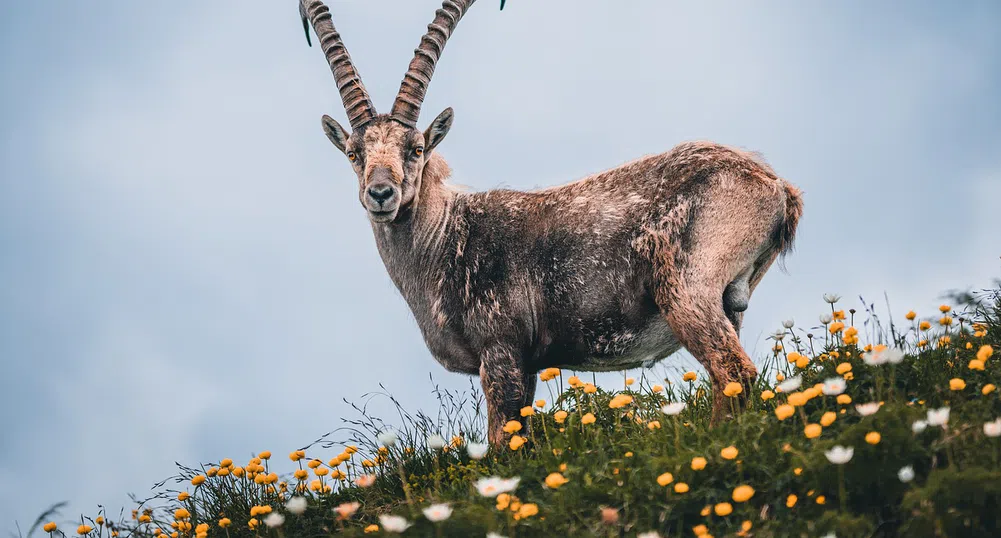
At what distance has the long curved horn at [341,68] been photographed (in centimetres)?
845

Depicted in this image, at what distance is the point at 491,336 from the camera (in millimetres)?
7660

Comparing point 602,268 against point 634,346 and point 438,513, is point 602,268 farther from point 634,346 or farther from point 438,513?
point 438,513

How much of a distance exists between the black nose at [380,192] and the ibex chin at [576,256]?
11 millimetres

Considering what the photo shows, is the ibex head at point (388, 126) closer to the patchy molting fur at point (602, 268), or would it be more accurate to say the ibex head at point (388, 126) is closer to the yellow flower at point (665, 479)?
the patchy molting fur at point (602, 268)

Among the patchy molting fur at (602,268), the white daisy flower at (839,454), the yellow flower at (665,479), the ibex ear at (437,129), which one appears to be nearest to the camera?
the white daisy flower at (839,454)

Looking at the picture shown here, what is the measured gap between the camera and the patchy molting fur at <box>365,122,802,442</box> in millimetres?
7262

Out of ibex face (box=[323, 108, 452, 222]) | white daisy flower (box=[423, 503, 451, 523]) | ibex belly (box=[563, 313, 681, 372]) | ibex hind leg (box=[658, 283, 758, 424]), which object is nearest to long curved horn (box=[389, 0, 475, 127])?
ibex face (box=[323, 108, 452, 222])

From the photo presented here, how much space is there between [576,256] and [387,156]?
175 cm

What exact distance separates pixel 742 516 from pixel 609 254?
304cm

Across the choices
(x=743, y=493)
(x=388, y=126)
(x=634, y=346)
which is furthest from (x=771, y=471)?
(x=388, y=126)

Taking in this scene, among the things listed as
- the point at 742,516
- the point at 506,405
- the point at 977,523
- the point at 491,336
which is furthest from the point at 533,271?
the point at 977,523

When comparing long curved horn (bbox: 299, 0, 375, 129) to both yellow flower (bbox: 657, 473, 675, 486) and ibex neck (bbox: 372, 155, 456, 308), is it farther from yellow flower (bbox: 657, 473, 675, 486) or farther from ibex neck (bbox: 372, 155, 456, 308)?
yellow flower (bbox: 657, 473, 675, 486)

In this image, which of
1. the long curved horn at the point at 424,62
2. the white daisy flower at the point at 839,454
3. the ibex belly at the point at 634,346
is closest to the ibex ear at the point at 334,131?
the long curved horn at the point at 424,62

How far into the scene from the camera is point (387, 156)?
7891 mm
